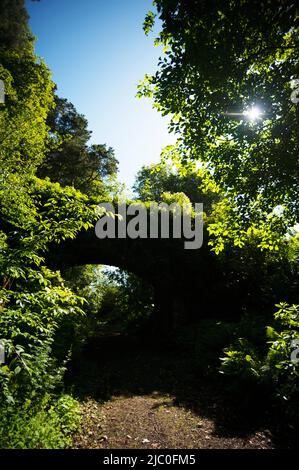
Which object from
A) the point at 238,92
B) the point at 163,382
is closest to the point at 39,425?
the point at 163,382

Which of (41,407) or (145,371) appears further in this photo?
(145,371)

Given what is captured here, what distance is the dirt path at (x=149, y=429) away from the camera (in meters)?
4.69

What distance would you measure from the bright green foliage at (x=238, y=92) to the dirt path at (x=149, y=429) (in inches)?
158

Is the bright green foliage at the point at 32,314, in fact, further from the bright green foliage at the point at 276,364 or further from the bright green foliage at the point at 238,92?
the bright green foliage at the point at 276,364

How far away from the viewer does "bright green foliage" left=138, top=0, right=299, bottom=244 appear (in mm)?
4160

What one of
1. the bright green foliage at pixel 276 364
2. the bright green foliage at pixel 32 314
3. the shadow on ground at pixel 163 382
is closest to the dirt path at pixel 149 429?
the shadow on ground at pixel 163 382

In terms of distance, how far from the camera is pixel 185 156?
5.60m

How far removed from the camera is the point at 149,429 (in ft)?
17.5

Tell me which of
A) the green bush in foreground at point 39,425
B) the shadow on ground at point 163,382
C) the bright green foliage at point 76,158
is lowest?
the shadow on ground at point 163,382

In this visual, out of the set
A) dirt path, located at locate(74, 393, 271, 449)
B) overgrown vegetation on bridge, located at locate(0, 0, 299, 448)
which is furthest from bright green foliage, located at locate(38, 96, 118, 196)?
dirt path, located at locate(74, 393, 271, 449)

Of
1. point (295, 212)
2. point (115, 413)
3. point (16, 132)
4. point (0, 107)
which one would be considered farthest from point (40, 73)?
point (115, 413)

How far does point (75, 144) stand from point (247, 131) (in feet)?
74.2

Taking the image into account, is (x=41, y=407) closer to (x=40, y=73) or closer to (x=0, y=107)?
(x=0, y=107)

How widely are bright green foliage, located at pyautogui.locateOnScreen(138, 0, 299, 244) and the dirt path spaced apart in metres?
4.01
